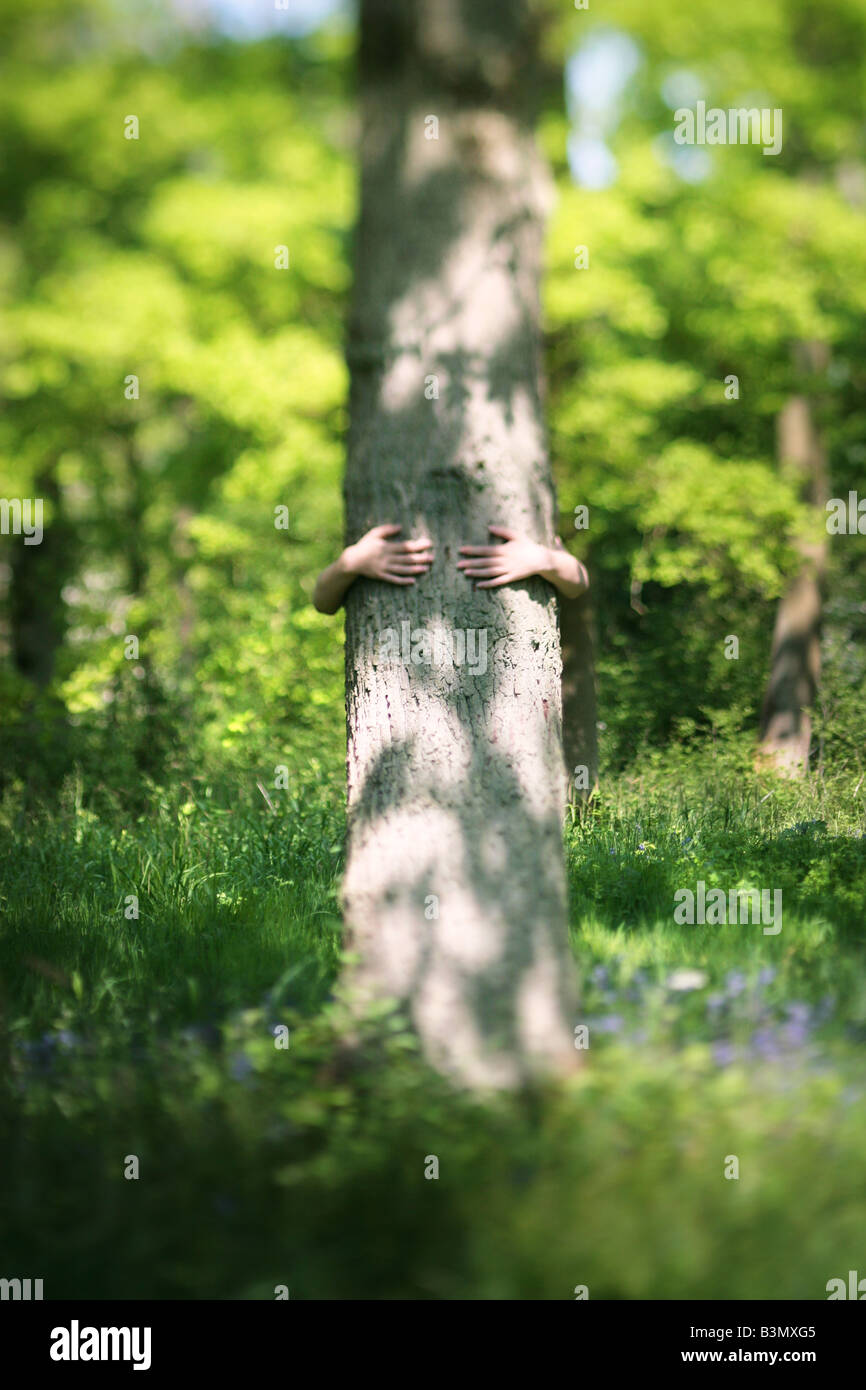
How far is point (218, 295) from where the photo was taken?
11891mm

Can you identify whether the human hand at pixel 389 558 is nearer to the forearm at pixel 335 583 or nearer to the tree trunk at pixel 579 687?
the forearm at pixel 335 583

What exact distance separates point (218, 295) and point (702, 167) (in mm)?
5300

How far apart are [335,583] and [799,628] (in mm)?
6289

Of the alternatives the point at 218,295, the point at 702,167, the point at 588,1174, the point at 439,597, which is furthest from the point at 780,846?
the point at 218,295

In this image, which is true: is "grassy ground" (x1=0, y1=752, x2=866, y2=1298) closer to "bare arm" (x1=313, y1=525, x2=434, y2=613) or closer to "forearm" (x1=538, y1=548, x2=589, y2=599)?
"forearm" (x1=538, y1=548, x2=589, y2=599)

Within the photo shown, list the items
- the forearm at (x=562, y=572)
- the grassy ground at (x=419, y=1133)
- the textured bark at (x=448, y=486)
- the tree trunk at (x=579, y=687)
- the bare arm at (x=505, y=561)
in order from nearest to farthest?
the grassy ground at (x=419, y=1133) < the textured bark at (x=448, y=486) < the bare arm at (x=505, y=561) < the forearm at (x=562, y=572) < the tree trunk at (x=579, y=687)

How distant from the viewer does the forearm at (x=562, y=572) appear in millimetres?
4281

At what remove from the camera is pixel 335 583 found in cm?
434

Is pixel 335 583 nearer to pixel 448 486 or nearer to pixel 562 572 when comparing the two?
pixel 448 486

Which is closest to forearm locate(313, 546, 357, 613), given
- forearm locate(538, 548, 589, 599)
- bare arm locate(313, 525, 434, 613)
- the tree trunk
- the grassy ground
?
bare arm locate(313, 525, 434, 613)

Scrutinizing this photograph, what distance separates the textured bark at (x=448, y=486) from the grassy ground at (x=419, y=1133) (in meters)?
0.49

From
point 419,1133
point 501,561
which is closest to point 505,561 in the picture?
point 501,561

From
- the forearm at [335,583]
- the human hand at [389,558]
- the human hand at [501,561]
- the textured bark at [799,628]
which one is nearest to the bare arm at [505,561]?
the human hand at [501,561]

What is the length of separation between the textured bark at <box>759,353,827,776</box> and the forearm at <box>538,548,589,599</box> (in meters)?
3.13
